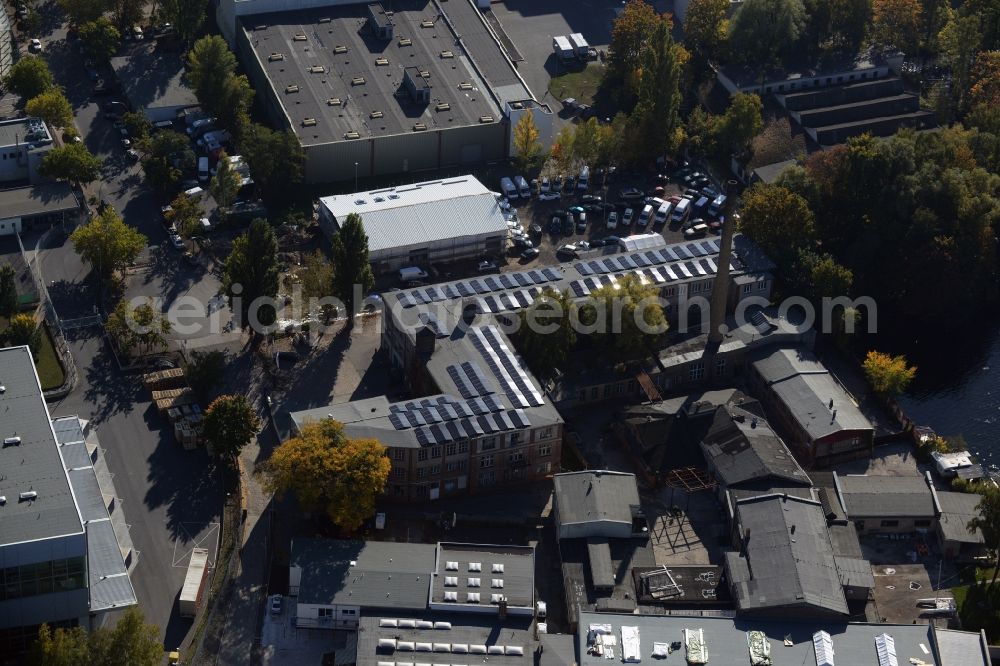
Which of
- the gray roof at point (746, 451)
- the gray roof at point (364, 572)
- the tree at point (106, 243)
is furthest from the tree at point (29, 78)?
the gray roof at point (746, 451)

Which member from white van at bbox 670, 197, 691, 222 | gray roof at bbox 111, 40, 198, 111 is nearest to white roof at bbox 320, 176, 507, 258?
white van at bbox 670, 197, 691, 222

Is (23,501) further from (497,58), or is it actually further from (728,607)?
(497,58)

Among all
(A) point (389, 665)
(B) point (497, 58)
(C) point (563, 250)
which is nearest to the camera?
(A) point (389, 665)

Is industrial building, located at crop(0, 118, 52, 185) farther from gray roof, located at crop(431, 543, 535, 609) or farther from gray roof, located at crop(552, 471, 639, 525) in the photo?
gray roof, located at crop(552, 471, 639, 525)

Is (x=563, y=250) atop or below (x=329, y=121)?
below

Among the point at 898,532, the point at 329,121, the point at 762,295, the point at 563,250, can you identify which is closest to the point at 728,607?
the point at 898,532

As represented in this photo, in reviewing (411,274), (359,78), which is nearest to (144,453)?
(411,274)

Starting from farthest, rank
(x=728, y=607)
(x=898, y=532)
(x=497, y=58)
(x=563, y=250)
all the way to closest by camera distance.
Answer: (x=497, y=58) < (x=563, y=250) < (x=898, y=532) < (x=728, y=607)
